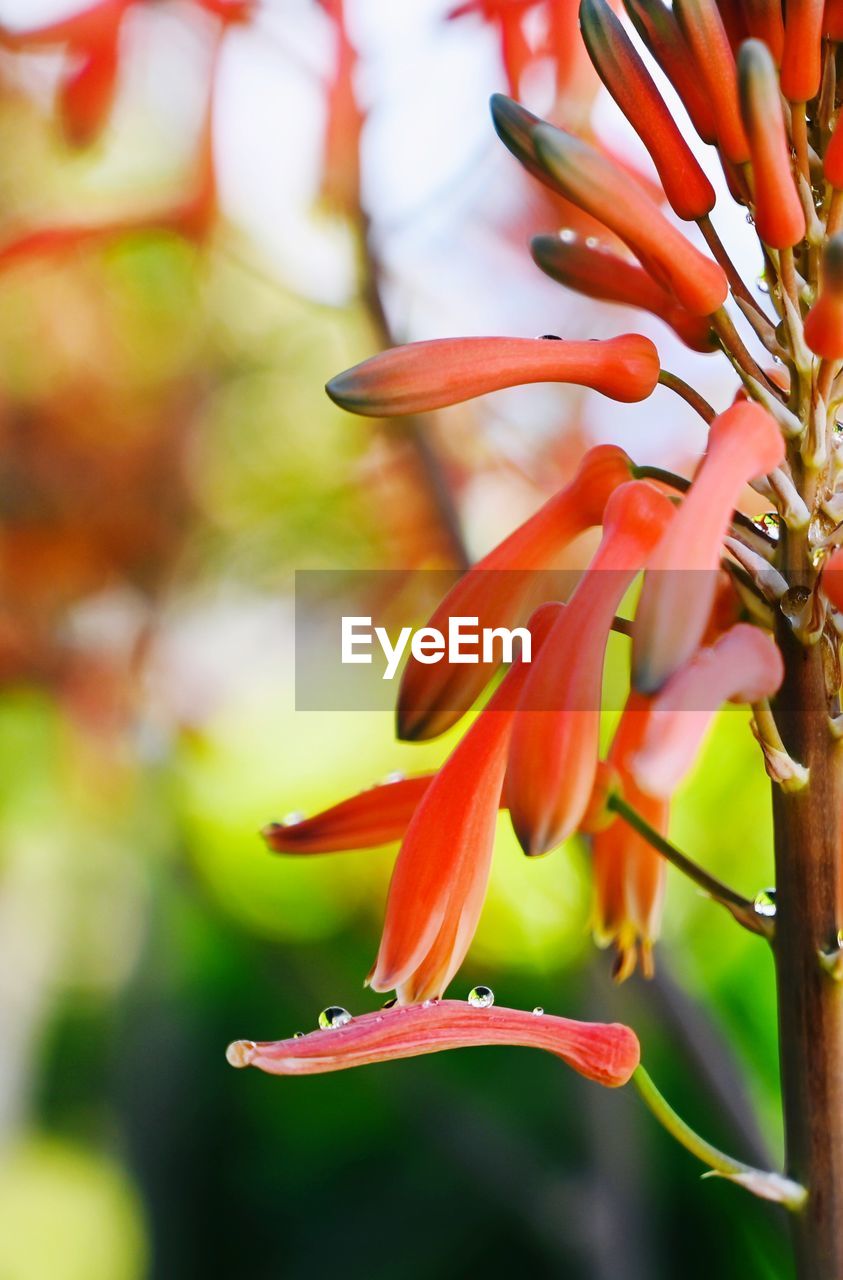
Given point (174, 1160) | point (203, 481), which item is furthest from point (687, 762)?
point (174, 1160)

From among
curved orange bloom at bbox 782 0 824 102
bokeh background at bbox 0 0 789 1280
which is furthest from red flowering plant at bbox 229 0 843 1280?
bokeh background at bbox 0 0 789 1280

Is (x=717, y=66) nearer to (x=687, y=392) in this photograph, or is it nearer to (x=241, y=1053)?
(x=687, y=392)

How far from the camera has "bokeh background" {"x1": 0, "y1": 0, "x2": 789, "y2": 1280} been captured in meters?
0.94

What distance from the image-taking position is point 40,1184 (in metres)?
1.24

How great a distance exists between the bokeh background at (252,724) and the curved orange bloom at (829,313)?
46 cm

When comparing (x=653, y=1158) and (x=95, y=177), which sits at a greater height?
(x=95, y=177)

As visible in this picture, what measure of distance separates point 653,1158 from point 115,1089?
0.54 meters

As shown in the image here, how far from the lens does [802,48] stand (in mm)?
358

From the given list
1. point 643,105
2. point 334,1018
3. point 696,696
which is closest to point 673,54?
point 643,105

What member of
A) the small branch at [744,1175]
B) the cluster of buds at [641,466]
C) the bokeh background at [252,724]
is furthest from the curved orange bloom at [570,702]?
the bokeh background at [252,724]

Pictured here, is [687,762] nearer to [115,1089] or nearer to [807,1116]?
[807,1116]

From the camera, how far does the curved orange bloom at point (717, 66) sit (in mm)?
360

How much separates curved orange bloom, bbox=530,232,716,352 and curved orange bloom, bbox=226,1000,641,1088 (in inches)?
8.7

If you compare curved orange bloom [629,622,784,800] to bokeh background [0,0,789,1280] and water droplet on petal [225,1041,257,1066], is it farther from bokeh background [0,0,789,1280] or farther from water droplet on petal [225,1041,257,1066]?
bokeh background [0,0,789,1280]
